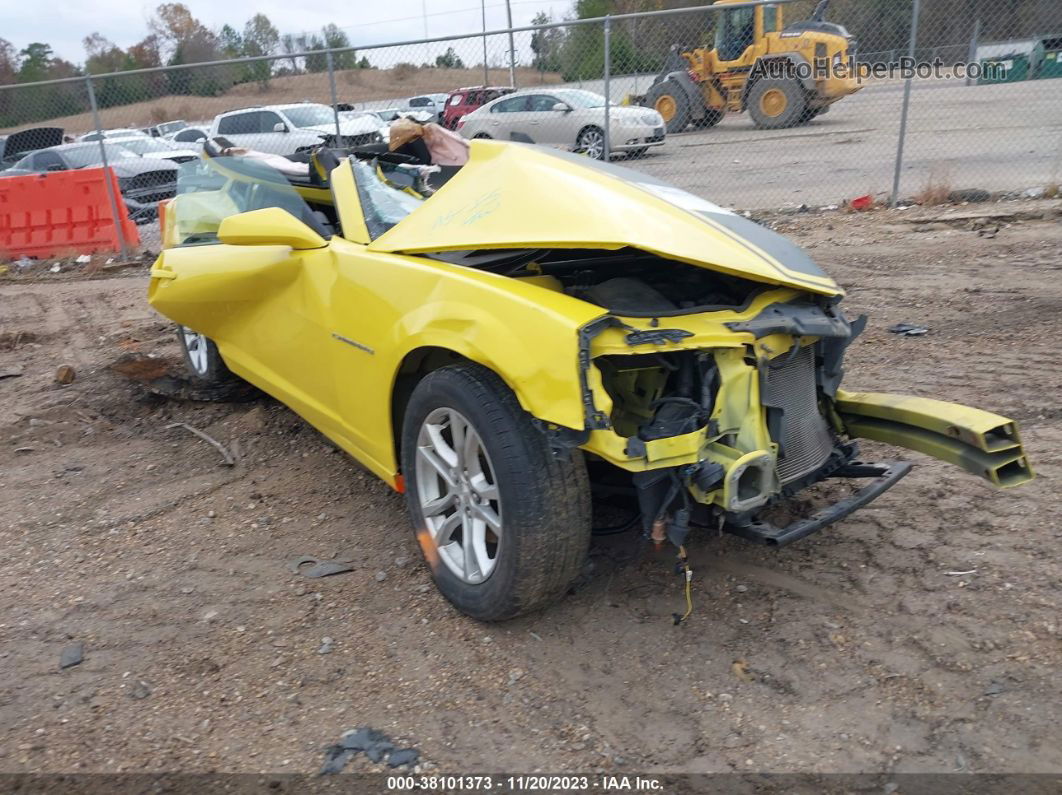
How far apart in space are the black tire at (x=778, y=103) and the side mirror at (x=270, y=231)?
11363mm

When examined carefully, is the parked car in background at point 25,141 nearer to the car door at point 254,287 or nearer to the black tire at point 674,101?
the black tire at point 674,101

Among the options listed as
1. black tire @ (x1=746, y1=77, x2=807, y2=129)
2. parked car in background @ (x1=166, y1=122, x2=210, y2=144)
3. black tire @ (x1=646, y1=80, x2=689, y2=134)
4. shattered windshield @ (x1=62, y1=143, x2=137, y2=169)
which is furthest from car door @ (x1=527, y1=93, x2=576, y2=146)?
parked car in background @ (x1=166, y1=122, x2=210, y2=144)

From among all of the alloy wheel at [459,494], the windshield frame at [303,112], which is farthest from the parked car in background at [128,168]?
the alloy wheel at [459,494]

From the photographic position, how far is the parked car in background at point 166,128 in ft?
71.3

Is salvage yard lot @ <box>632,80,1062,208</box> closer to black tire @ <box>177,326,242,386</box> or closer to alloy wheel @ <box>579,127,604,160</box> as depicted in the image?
alloy wheel @ <box>579,127,604,160</box>

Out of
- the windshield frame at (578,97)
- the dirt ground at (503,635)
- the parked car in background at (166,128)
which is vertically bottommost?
the dirt ground at (503,635)

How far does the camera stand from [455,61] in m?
11.8

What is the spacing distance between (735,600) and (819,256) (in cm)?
579

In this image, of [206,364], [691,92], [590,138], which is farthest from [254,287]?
[691,92]

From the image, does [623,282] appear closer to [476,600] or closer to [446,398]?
[446,398]

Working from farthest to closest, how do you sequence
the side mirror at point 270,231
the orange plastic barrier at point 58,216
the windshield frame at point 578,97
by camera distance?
1. the windshield frame at point 578,97
2. the orange plastic barrier at point 58,216
3. the side mirror at point 270,231

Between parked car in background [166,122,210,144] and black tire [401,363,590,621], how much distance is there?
20.9 meters

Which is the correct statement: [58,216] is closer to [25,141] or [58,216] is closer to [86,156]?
[86,156]

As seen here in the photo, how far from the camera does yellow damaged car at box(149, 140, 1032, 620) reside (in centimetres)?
264
